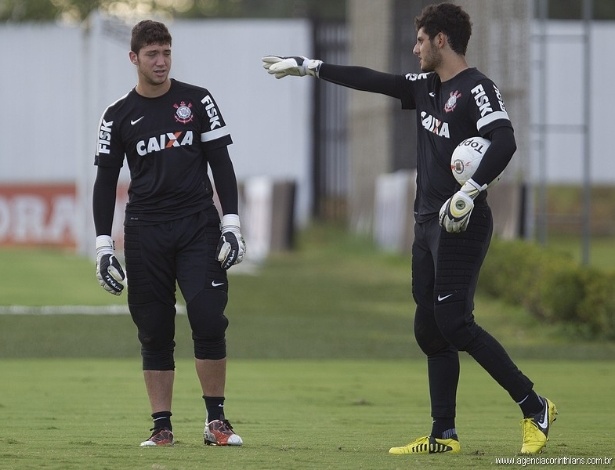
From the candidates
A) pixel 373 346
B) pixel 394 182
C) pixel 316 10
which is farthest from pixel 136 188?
pixel 316 10

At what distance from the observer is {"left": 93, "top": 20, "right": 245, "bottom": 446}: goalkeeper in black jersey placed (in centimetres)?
765

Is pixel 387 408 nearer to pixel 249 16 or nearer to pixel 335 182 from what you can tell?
pixel 335 182

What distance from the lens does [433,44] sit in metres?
7.45

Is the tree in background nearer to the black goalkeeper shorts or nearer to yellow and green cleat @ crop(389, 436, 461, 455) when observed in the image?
the black goalkeeper shorts

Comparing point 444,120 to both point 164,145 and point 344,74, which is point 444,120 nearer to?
point 344,74

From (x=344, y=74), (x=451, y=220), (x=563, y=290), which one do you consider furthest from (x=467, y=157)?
(x=563, y=290)

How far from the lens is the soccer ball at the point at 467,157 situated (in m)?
7.23

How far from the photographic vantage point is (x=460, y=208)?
7.12 metres

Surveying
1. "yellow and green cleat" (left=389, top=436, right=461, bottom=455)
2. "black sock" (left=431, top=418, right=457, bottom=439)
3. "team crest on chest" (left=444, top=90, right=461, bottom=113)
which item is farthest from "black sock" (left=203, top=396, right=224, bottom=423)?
"team crest on chest" (left=444, top=90, right=461, bottom=113)

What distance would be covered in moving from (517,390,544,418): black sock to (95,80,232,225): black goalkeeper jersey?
1908 millimetres

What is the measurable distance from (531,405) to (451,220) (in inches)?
39.3

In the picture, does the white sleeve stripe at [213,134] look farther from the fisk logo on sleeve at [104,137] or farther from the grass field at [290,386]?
the grass field at [290,386]

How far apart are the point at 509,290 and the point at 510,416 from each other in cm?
934

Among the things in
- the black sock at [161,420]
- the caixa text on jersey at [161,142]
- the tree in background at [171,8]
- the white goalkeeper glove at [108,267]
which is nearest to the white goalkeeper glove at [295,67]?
the caixa text on jersey at [161,142]
